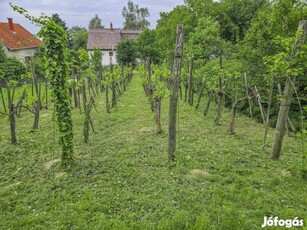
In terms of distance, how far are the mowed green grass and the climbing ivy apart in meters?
0.35

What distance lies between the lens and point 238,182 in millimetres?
3668

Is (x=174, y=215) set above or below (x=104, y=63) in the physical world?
below

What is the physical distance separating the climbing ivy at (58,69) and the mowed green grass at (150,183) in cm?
35

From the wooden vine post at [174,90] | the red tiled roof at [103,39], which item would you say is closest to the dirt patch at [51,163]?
the wooden vine post at [174,90]

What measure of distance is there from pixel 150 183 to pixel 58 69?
247cm

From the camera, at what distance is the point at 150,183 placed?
3.69 metres

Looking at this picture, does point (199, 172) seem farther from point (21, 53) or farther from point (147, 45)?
point (147, 45)

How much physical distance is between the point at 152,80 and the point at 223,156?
422cm

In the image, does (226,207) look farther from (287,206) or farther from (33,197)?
(33,197)

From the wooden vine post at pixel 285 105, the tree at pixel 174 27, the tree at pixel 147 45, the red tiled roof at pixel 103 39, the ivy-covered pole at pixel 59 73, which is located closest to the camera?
the wooden vine post at pixel 285 105

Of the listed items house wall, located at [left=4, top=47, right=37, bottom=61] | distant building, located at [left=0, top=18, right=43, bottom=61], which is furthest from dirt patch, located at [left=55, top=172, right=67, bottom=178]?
distant building, located at [left=0, top=18, right=43, bottom=61]

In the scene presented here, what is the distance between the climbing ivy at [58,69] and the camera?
147 inches

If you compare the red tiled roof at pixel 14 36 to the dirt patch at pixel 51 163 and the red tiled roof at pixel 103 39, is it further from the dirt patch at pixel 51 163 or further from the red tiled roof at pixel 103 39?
the dirt patch at pixel 51 163

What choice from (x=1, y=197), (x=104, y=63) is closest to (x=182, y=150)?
(x=1, y=197)
